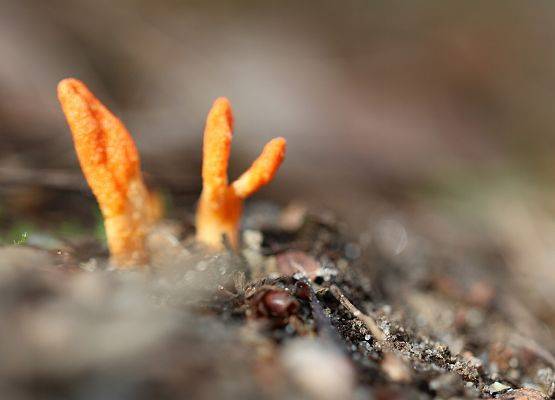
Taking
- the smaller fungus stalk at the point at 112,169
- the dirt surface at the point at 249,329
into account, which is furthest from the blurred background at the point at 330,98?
the dirt surface at the point at 249,329

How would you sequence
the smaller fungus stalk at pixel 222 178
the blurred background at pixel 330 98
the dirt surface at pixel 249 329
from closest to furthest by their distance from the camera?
1. the dirt surface at pixel 249 329
2. the smaller fungus stalk at pixel 222 178
3. the blurred background at pixel 330 98

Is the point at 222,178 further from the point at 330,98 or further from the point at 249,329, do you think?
the point at 330,98

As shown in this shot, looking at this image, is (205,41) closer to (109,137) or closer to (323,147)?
(323,147)

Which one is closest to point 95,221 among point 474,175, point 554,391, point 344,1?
point 554,391

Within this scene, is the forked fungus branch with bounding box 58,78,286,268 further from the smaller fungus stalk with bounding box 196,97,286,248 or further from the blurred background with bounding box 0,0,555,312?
the blurred background with bounding box 0,0,555,312

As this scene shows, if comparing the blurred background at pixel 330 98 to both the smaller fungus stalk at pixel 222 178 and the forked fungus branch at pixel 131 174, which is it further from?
the smaller fungus stalk at pixel 222 178

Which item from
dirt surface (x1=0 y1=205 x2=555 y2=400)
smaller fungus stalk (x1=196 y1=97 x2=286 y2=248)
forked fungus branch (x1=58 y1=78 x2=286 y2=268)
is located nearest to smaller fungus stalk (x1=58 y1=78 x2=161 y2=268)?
forked fungus branch (x1=58 y1=78 x2=286 y2=268)

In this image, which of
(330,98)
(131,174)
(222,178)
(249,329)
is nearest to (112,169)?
(131,174)

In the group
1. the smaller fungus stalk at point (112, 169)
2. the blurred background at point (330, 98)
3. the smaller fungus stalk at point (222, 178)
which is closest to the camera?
the smaller fungus stalk at point (112, 169)
